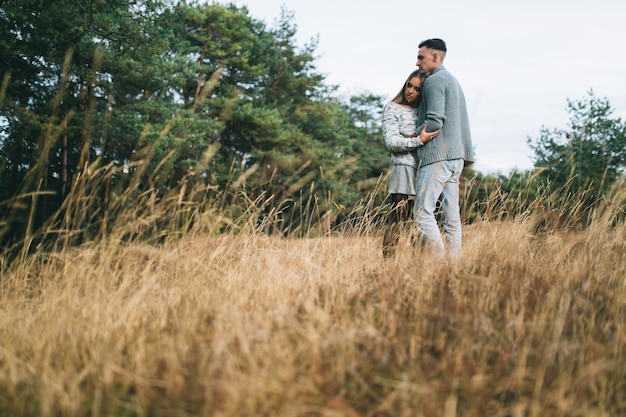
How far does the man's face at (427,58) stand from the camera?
14.0 feet

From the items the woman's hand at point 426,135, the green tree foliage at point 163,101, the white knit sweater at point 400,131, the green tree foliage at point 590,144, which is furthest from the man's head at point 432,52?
the green tree foliage at point 590,144

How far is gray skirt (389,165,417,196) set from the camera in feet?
13.9

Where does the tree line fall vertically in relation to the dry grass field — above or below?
above

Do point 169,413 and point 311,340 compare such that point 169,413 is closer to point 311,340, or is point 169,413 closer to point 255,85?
point 311,340

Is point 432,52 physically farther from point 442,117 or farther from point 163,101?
point 163,101

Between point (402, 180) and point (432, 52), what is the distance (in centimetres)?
113

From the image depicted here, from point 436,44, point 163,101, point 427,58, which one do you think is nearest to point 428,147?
point 427,58

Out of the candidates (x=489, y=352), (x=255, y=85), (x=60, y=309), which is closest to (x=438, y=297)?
(x=489, y=352)

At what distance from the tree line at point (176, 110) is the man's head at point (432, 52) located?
4.90 feet

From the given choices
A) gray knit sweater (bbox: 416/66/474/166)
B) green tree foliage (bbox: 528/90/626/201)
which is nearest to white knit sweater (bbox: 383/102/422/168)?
gray knit sweater (bbox: 416/66/474/166)

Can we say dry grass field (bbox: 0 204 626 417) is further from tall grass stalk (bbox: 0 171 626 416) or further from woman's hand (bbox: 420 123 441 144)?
woman's hand (bbox: 420 123 441 144)

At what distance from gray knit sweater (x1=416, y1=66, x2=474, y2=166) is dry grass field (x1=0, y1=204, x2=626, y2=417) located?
1.29 metres

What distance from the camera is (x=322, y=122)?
28484 mm

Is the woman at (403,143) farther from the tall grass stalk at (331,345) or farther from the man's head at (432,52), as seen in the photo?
the tall grass stalk at (331,345)
